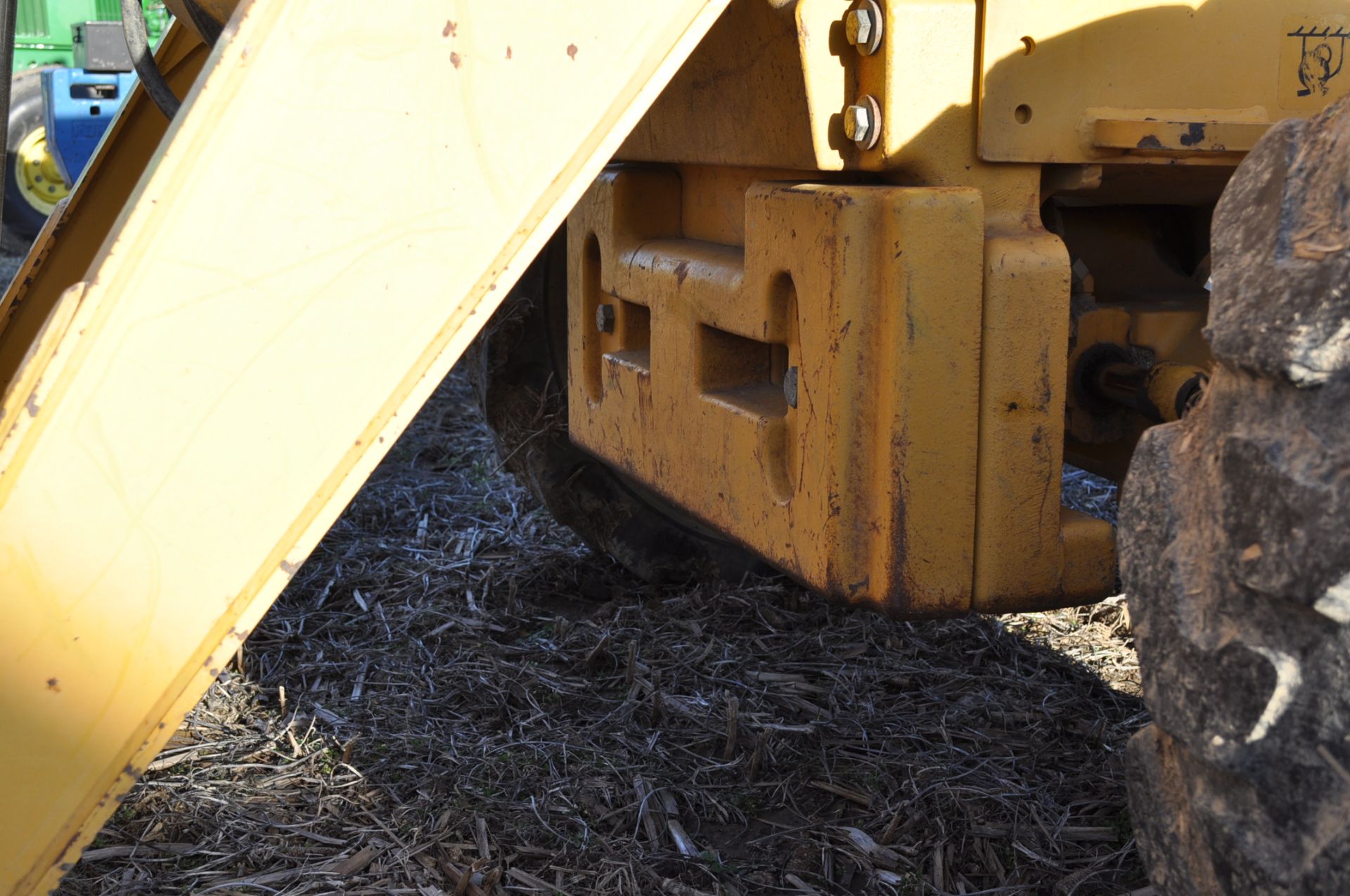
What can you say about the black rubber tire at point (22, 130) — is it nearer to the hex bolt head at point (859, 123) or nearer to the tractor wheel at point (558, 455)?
the tractor wheel at point (558, 455)

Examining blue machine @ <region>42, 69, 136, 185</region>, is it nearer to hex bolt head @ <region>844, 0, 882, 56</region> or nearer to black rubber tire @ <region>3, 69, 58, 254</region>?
black rubber tire @ <region>3, 69, 58, 254</region>

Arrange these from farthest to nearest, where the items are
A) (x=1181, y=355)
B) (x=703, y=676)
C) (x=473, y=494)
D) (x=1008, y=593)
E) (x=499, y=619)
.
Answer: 1. (x=473, y=494)
2. (x=499, y=619)
3. (x=703, y=676)
4. (x=1181, y=355)
5. (x=1008, y=593)

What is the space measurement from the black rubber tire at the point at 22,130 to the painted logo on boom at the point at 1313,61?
8610mm

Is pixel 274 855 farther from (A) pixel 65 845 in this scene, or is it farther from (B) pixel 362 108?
(B) pixel 362 108

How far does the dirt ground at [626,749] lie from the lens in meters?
1.74

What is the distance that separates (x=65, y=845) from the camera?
3.35 ft

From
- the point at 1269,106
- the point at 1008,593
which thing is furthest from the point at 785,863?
the point at 1269,106

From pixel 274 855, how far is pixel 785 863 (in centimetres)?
68

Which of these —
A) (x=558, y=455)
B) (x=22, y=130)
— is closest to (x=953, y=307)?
(x=558, y=455)

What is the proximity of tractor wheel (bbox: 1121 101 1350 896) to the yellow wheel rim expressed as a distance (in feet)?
30.1

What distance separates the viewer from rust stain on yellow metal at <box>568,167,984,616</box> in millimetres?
1375

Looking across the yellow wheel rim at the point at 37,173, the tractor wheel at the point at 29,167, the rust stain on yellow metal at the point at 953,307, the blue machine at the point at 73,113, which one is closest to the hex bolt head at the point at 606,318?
the rust stain on yellow metal at the point at 953,307

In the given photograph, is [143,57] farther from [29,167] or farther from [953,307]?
[29,167]

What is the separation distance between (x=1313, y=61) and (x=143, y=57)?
1438mm
